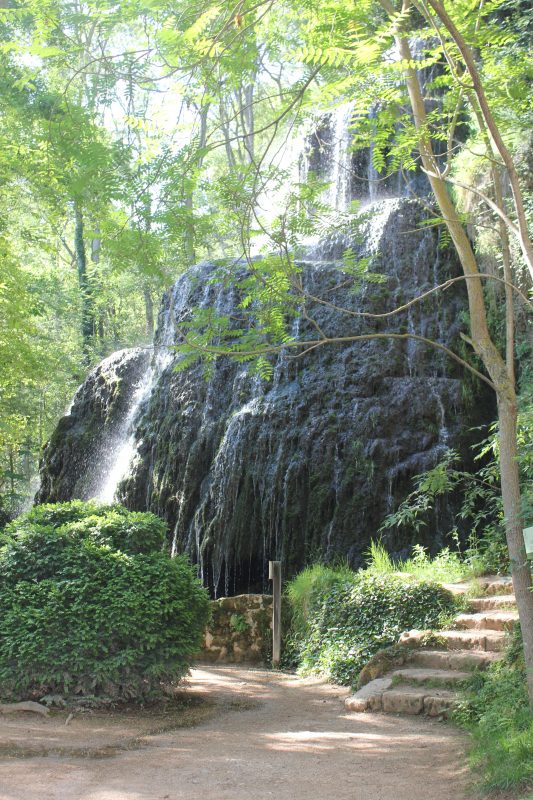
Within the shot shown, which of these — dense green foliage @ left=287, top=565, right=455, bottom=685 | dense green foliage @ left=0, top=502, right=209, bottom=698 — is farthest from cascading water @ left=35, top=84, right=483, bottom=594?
dense green foliage @ left=0, top=502, right=209, bottom=698

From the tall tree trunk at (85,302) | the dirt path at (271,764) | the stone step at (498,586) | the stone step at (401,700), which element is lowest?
the dirt path at (271,764)

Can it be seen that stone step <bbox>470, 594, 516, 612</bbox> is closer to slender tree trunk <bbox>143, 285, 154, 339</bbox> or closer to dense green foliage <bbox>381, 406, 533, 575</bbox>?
dense green foliage <bbox>381, 406, 533, 575</bbox>

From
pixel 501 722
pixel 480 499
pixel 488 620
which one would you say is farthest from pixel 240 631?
pixel 501 722

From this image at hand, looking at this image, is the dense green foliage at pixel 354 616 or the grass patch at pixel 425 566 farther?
the grass patch at pixel 425 566

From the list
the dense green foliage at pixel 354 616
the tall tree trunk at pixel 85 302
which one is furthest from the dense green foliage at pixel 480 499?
the tall tree trunk at pixel 85 302

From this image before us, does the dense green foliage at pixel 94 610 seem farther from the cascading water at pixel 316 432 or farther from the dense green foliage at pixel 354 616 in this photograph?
the cascading water at pixel 316 432

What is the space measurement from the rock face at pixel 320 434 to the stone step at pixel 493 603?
8.30 ft

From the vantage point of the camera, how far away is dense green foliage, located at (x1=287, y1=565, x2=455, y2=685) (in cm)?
869

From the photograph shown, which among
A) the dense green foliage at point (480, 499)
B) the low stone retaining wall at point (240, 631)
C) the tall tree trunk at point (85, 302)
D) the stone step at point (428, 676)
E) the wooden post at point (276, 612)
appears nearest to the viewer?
the dense green foliage at point (480, 499)

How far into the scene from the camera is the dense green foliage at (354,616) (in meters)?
8.69

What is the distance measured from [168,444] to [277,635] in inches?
177

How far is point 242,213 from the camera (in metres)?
5.64

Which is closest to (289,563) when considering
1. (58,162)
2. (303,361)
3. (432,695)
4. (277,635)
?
(277,635)

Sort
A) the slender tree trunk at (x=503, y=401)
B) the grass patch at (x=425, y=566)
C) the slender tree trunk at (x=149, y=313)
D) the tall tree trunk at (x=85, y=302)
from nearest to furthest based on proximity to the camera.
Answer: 1. the slender tree trunk at (x=503, y=401)
2. the grass patch at (x=425, y=566)
3. the tall tree trunk at (x=85, y=302)
4. the slender tree trunk at (x=149, y=313)
